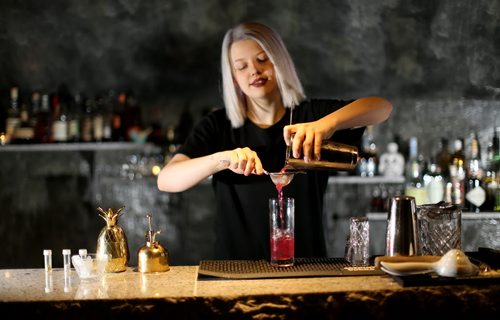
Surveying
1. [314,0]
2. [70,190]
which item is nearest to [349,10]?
[314,0]

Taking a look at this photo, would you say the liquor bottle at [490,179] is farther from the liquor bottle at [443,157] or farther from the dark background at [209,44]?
the dark background at [209,44]

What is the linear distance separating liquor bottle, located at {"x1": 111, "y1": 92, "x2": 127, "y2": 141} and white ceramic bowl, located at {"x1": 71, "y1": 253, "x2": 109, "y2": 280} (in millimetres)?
2186

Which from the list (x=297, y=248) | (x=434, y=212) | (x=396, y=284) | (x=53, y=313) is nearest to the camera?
(x=53, y=313)

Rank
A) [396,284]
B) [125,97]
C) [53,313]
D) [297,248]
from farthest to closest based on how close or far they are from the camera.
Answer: [125,97] < [297,248] < [396,284] < [53,313]

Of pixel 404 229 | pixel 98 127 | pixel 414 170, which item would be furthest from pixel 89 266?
pixel 414 170

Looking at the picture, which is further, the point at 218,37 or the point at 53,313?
the point at 218,37

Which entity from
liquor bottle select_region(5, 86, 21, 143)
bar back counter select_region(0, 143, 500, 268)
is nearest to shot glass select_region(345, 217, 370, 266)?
bar back counter select_region(0, 143, 500, 268)

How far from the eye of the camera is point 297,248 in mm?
2418

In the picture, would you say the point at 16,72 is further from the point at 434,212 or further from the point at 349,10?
the point at 434,212

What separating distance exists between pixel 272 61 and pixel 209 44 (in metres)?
1.77

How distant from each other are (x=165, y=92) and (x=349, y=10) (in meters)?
1.34

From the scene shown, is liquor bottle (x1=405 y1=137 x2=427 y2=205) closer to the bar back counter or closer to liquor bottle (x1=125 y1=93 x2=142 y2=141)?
the bar back counter

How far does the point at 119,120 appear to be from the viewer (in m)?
4.04

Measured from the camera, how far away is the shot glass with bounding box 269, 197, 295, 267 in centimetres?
192
